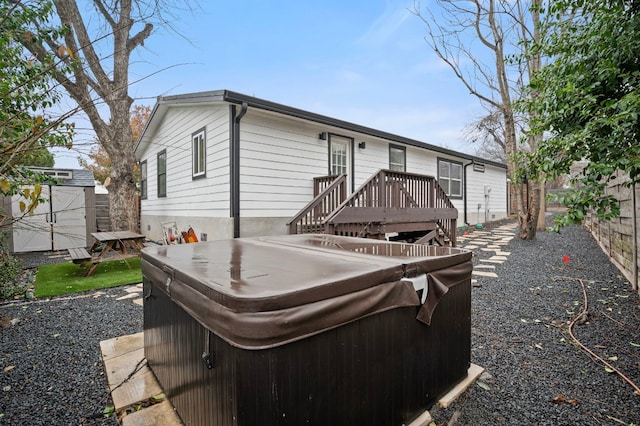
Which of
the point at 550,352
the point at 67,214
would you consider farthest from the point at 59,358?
the point at 67,214

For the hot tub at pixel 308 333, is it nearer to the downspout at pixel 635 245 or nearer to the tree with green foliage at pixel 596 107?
the tree with green foliage at pixel 596 107

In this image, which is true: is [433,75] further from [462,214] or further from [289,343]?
[289,343]

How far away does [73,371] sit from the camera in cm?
249

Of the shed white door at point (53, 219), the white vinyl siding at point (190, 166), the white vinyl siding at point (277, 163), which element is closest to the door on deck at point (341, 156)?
the white vinyl siding at point (277, 163)

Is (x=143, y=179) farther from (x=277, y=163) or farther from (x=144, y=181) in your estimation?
(x=277, y=163)

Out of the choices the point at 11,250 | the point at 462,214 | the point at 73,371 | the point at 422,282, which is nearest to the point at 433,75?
the point at 462,214

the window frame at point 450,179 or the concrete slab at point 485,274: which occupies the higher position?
the window frame at point 450,179

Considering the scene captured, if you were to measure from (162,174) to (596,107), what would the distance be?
1040cm

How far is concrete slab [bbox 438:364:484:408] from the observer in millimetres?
1996

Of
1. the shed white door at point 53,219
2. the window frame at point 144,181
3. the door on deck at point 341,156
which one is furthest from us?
the window frame at point 144,181

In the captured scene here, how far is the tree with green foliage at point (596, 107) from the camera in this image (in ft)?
6.64

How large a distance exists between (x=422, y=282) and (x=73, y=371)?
278 centimetres

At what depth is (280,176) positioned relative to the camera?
7.03 metres

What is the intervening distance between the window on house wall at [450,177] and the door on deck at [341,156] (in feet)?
16.7
